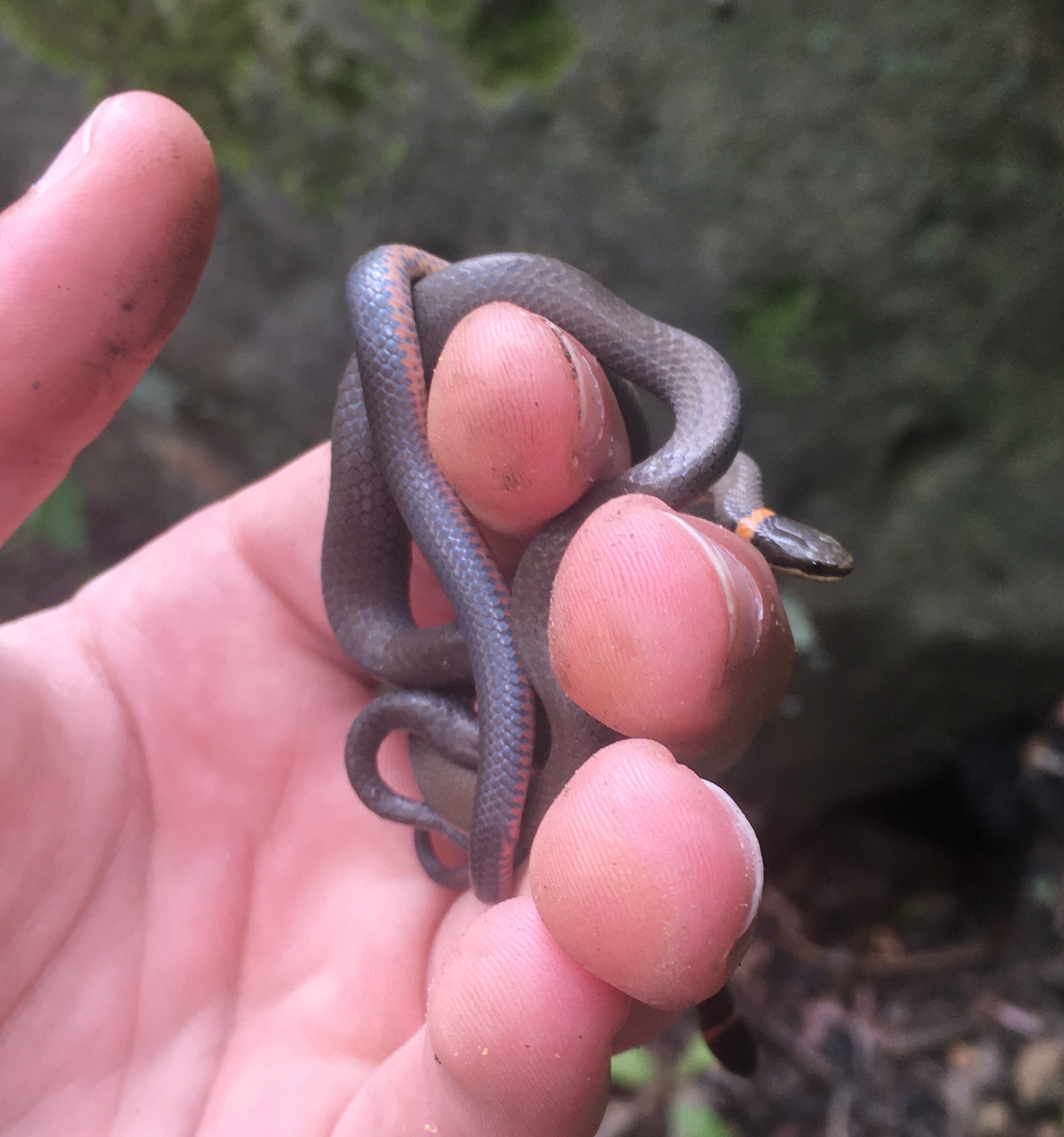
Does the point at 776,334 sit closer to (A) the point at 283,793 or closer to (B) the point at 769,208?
Answer: (B) the point at 769,208

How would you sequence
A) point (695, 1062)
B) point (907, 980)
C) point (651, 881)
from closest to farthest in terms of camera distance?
point (651, 881) → point (695, 1062) → point (907, 980)

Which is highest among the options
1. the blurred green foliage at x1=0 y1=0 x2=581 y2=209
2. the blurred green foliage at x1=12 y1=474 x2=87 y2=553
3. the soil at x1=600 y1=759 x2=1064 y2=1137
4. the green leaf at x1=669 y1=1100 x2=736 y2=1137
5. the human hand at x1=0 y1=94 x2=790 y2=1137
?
the blurred green foliage at x1=0 y1=0 x2=581 y2=209

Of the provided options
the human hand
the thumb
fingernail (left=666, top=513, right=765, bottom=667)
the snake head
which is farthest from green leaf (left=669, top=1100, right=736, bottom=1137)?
the thumb

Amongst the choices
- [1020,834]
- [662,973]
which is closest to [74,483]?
[662,973]

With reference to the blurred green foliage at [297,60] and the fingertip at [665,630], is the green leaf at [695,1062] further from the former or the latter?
the blurred green foliage at [297,60]

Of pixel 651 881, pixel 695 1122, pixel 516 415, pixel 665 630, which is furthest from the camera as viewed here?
pixel 695 1122

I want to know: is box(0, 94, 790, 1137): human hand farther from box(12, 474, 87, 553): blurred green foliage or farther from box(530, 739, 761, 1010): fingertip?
box(12, 474, 87, 553): blurred green foliage

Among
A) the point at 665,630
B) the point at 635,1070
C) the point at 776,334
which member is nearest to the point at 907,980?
the point at 635,1070
